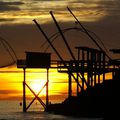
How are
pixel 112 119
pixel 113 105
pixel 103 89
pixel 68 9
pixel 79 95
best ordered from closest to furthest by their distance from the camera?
pixel 112 119
pixel 113 105
pixel 103 89
pixel 79 95
pixel 68 9

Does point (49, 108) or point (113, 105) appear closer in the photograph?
point (113, 105)

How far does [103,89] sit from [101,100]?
145 cm

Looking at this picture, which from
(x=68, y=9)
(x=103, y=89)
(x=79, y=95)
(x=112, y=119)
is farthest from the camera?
(x=68, y=9)

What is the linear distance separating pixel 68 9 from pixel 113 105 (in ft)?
99.4

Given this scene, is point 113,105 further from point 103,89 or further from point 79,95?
point 79,95

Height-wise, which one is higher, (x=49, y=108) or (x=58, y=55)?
(x=58, y=55)

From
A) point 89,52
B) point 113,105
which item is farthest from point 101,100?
point 89,52

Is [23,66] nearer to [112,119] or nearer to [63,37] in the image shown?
[63,37]

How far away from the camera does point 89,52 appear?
11500cm

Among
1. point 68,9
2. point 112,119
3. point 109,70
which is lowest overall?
point 112,119

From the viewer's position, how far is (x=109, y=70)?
4341 inches

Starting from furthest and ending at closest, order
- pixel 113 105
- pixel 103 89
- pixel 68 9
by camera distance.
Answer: pixel 68 9 < pixel 103 89 < pixel 113 105

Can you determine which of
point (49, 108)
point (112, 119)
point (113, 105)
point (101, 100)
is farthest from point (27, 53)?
point (112, 119)

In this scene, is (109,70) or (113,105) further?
(109,70)
